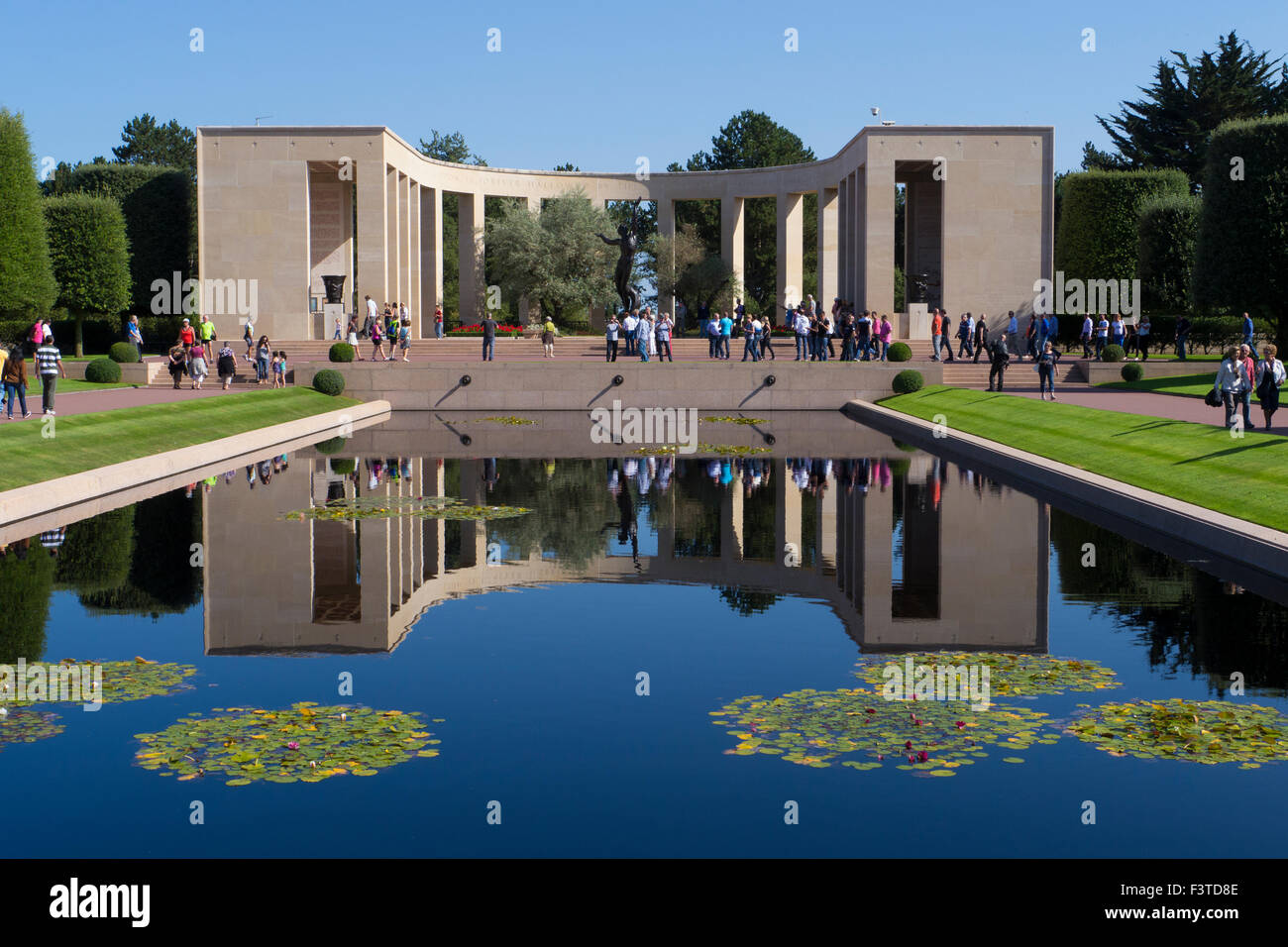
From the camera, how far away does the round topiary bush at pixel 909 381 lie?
139 ft

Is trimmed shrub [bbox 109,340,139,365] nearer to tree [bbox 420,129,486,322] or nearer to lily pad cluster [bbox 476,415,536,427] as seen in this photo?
lily pad cluster [bbox 476,415,536,427]

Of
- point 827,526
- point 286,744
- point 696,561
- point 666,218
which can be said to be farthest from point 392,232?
point 286,744

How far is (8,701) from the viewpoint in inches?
370

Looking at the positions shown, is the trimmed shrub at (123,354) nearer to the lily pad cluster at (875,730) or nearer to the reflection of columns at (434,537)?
the reflection of columns at (434,537)

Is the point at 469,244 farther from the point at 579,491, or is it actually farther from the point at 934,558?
the point at 934,558

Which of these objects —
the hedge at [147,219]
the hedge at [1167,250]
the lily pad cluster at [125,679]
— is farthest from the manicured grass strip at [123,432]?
the hedge at [1167,250]

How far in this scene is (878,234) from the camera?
55.5 meters

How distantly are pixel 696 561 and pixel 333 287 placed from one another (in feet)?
153

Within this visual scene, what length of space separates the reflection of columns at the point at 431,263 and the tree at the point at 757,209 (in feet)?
75.9

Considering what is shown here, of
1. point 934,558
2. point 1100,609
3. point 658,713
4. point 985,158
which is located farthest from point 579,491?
point 985,158

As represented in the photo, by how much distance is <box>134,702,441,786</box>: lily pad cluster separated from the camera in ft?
26.3

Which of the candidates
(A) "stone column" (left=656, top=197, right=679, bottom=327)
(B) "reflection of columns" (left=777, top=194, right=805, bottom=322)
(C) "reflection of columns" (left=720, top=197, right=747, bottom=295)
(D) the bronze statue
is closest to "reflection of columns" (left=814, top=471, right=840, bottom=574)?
(D) the bronze statue

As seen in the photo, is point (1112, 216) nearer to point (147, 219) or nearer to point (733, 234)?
point (733, 234)

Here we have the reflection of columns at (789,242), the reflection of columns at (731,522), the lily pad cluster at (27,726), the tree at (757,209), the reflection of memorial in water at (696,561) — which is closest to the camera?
the lily pad cluster at (27,726)
